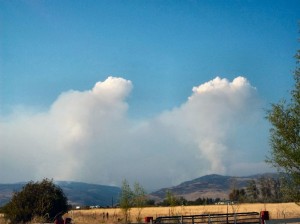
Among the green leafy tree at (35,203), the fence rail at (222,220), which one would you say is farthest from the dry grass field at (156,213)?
the fence rail at (222,220)

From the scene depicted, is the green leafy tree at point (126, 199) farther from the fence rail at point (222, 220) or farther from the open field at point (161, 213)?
the fence rail at point (222, 220)

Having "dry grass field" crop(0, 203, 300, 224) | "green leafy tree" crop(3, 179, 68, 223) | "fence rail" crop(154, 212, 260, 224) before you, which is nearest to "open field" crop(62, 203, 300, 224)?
"dry grass field" crop(0, 203, 300, 224)

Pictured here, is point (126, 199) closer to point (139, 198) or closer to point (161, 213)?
point (139, 198)

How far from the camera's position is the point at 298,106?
97.5 ft

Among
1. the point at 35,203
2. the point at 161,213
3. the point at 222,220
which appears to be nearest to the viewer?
the point at 222,220

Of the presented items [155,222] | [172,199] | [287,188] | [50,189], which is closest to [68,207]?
[50,189]

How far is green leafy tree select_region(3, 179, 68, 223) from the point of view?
161 feet

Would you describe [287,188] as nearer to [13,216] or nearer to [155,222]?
[155,222]

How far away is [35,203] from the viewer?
→ 165ft

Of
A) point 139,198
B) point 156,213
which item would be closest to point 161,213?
point 156,213

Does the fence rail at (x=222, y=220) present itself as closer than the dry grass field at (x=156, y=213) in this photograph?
Yes

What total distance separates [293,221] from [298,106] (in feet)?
27.0

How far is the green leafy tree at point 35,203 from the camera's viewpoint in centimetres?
4916

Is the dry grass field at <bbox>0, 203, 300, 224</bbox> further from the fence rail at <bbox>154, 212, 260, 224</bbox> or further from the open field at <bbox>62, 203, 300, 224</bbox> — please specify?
the fence rail at <bbox>154, 212, 260, 224</bbox>
